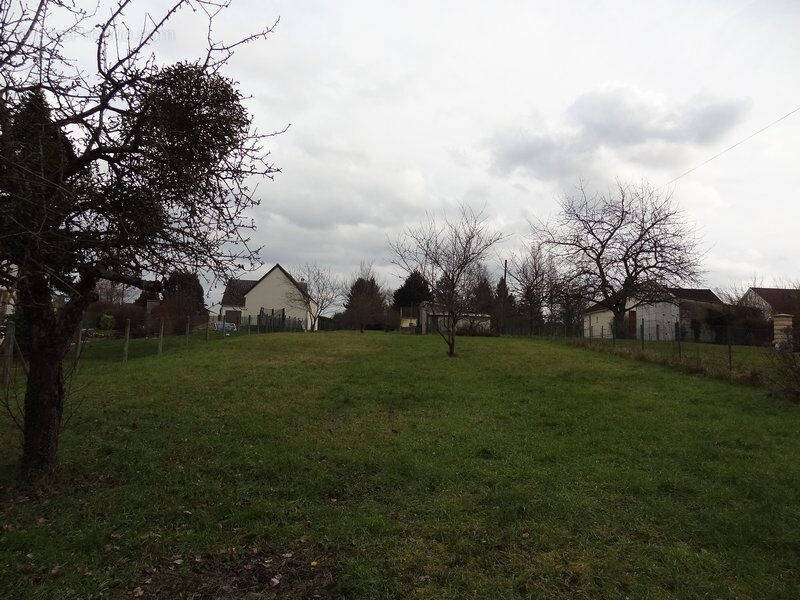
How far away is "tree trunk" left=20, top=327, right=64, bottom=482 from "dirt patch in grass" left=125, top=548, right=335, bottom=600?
2339 millimetres

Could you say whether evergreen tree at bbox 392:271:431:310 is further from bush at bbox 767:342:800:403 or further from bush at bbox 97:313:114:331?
bush at bbox 767:342:800:403

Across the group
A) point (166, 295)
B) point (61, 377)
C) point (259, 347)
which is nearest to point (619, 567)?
point (166, 295)

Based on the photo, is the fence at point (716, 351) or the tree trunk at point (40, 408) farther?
the fence at point (716, 351)

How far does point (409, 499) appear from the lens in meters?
5.42

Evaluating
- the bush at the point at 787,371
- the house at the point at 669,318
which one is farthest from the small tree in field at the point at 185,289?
the house at the point at 669,318

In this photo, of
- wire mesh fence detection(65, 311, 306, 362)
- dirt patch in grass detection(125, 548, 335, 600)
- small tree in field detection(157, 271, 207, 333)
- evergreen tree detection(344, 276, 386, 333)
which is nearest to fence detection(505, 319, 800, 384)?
dirt patch in grass detection(125, 548, 335, 600)

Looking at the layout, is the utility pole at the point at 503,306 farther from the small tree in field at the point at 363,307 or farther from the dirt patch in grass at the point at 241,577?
the dirt patch in grass at the point at 241,577

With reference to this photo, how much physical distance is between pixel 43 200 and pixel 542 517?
4.75m

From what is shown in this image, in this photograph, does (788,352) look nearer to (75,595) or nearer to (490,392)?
(490,392)

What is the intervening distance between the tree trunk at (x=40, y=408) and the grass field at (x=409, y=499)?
0.90 feet

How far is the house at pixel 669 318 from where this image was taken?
24.9m

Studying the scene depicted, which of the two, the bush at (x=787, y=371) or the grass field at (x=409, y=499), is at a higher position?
the bush at (x=787, y=371)

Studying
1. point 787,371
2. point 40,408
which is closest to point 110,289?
point 40,408

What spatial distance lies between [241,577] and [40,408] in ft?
10.2
